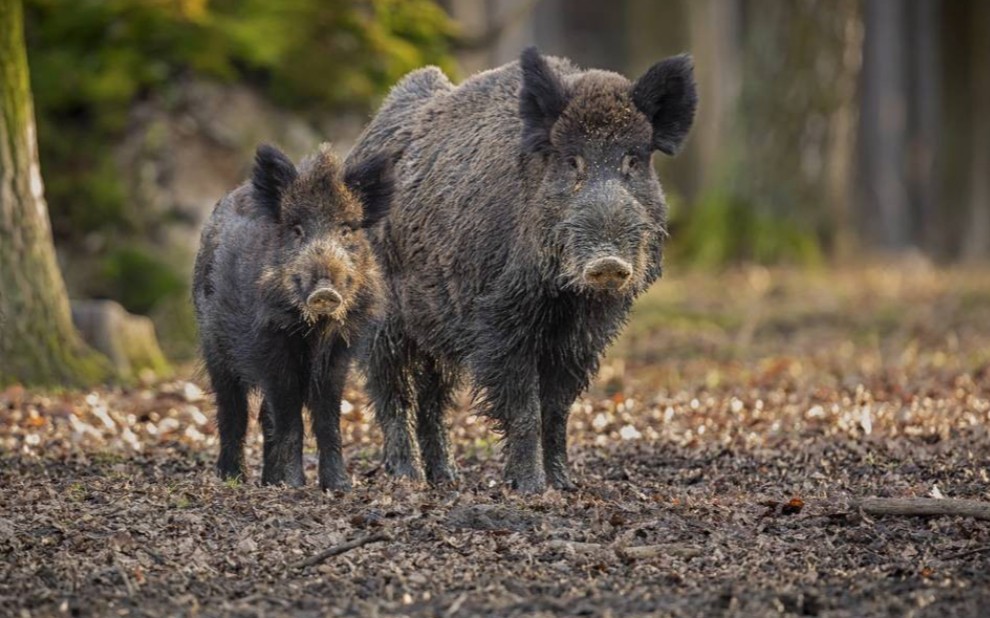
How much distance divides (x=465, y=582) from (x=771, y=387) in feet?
22.2

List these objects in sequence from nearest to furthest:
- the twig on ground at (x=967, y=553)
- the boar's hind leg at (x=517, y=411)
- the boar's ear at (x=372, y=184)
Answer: the twig on ground at (x=967, y=553) < the boar's hind leg at (x=517, y=411) < the boar's ear at (x=372, y=184)

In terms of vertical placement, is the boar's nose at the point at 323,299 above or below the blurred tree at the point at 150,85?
below

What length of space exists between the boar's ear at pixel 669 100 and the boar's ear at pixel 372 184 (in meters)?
1.44

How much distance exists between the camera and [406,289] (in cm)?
938

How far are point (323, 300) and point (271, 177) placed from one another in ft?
2.98

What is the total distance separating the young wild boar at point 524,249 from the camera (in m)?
8.15

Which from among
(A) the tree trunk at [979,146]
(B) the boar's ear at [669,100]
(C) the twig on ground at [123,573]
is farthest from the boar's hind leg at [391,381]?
(A) the tree trunk at [979,146]

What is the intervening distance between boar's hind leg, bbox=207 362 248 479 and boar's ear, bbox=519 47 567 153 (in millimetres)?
2223

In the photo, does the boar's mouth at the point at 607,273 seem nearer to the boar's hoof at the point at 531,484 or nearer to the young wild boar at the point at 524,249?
the young wild boar at the point at 524,249

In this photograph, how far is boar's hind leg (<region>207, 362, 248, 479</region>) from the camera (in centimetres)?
891

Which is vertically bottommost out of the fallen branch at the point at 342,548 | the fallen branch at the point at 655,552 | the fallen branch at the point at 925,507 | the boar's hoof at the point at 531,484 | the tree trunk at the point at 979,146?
the fallen branch at the point at 655,552

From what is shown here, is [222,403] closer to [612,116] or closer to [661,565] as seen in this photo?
[612,116]

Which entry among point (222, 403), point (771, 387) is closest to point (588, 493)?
point (222, 403)

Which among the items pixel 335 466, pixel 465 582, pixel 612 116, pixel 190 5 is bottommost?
pixel 465 582
